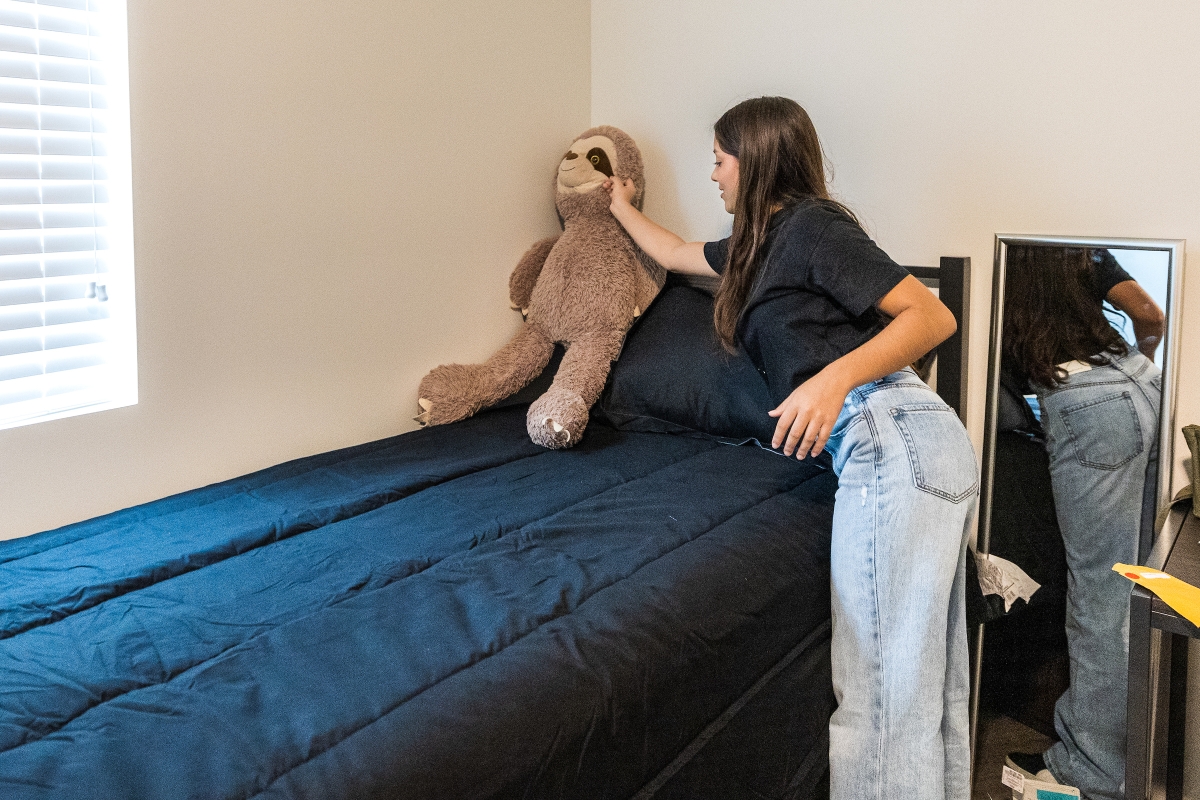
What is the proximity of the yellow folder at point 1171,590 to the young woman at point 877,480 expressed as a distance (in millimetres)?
262

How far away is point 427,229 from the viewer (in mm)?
2105

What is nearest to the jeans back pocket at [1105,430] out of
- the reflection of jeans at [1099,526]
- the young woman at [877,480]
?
the reflection of jeans at [1099,526]

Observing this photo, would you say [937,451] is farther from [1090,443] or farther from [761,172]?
[761,172]

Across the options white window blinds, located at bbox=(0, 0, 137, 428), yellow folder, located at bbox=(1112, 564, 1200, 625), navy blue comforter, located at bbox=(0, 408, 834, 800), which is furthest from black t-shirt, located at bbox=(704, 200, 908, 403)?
white window blinds, located at bbox=(0, 0, 137, 428)

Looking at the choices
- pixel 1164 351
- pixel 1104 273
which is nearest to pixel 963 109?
pixel 1104 273

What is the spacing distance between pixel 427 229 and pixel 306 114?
1.21 feet

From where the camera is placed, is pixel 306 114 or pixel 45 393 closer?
pixel 45 393

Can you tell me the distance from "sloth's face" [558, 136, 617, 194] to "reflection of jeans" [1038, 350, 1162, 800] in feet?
3.59

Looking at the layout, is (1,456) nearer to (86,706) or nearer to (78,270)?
(78,270)

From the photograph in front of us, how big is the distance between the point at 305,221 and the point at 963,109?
1.33 metres

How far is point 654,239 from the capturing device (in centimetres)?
219

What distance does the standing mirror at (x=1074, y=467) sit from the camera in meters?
1.71

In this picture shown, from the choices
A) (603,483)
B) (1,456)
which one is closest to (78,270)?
(1,456)

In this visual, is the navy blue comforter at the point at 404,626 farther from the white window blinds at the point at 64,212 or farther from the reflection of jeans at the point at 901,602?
the white window blinds at the point at 64,212
